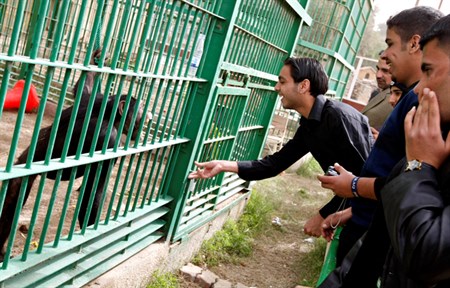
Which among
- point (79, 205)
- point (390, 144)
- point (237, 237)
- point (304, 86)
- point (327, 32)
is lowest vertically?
point (237, 237)

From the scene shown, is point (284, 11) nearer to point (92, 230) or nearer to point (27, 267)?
point (92, 230)

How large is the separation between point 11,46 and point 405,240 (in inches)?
54.7

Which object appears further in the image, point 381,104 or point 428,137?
point 381,104

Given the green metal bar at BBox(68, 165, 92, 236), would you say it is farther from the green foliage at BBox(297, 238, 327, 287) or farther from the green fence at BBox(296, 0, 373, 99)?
the green fence at BBox(296, 0, 373, 99)

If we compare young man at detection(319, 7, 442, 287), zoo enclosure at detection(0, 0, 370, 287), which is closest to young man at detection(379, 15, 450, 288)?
young man at detection(319, 7, 442, 287)

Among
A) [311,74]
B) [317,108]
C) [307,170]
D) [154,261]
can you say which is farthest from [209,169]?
[307,170]

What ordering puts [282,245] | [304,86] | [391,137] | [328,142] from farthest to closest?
[282,245]
[304,86]
[328,142]
[391,137]

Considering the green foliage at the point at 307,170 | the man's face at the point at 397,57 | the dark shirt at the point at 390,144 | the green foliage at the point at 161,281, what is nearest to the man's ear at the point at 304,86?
the man's face at the point at 397,57

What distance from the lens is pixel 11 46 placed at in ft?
5.45

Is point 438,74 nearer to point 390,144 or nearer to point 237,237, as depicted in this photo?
point 390,144

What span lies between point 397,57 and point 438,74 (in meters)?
1.15

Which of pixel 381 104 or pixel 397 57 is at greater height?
pixel 397 57

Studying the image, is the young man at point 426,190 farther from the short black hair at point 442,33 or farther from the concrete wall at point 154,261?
the concrete wall at point 154,261

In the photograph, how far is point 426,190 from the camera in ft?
4.33
